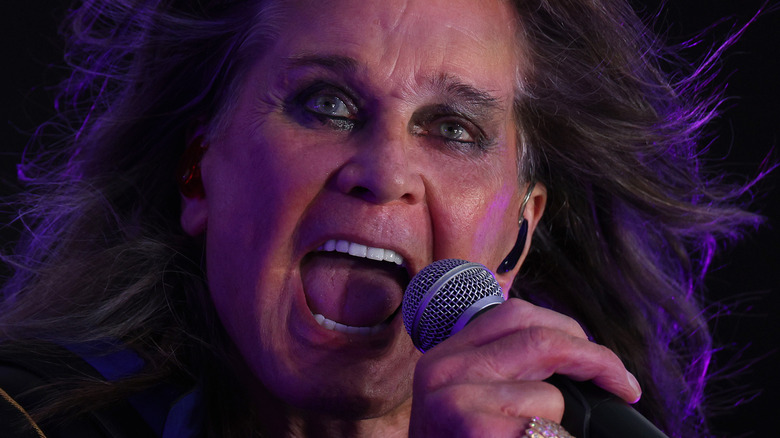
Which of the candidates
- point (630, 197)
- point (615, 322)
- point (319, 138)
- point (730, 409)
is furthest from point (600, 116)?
point (730, 409)

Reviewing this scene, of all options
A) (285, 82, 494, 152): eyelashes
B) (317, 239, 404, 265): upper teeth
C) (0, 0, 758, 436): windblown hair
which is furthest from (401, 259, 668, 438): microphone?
(0, 0, 758, 436): windblown hair

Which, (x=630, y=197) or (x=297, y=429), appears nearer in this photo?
(x=297, y=429)

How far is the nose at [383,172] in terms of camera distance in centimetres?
180

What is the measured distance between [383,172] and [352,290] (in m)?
0.25

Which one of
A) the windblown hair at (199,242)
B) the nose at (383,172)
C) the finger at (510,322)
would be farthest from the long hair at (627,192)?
the finger at (510,322)

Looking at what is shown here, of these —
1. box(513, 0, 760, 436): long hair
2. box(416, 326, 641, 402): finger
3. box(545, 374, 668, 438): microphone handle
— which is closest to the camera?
box(545, 374, 668, 438): microphone handle

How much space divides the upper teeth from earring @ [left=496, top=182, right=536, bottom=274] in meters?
0.46

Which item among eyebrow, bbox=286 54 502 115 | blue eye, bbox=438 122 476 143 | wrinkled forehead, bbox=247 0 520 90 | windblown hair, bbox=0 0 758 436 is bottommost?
windblown hair, bbox=0 0 758 436

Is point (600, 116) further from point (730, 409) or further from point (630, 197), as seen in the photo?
point (730, 409)

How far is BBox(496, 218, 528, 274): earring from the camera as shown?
2.22m

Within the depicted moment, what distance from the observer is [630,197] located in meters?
2.59

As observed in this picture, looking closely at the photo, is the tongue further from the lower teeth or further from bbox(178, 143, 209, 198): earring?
bbox(178, 143, 209, 198): earring

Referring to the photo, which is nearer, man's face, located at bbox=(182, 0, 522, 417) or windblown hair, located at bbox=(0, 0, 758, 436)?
man's face, located at bbox=(182, 0, 522, 417)

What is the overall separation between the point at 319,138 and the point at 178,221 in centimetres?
60
